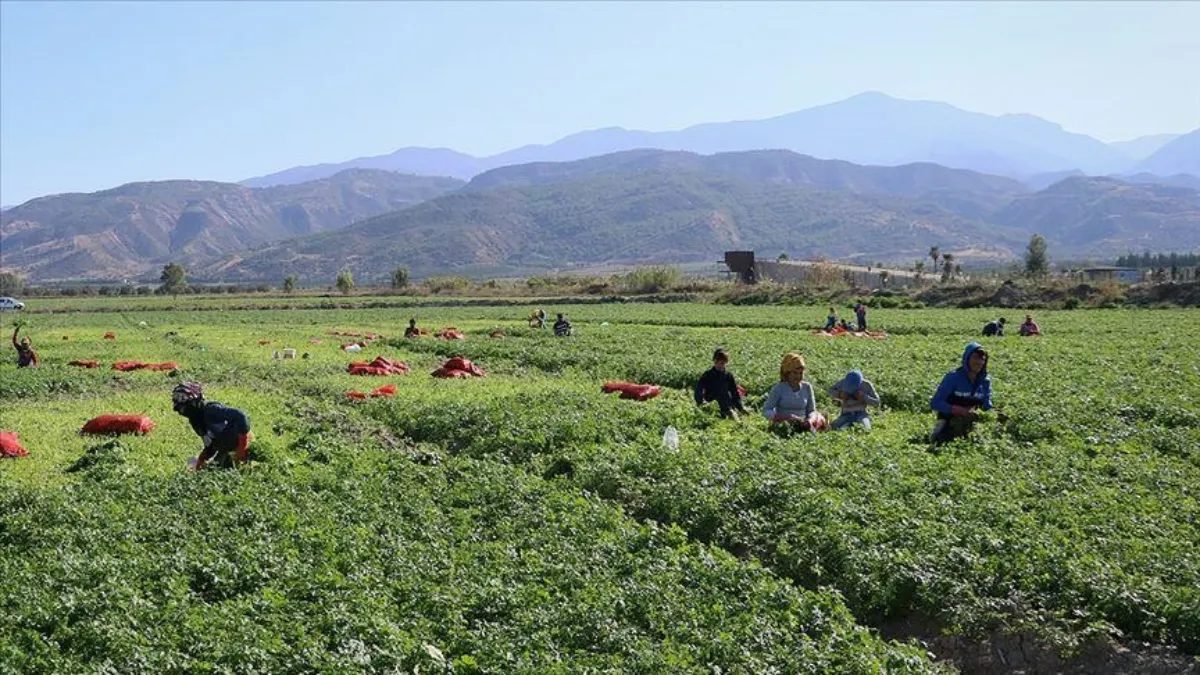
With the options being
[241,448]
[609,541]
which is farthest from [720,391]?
[241,448]

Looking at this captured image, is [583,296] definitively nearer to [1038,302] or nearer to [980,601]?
[1038,302]

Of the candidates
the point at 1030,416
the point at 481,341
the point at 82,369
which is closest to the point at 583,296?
the point at 481,341

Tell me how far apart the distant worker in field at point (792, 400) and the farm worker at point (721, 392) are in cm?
161

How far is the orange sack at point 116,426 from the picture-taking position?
20219 millimetres

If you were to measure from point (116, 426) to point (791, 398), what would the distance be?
45.0ft

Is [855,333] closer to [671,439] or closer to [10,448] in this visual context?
[671,439]

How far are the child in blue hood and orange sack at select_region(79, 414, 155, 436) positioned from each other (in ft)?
51.0

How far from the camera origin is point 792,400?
18.0 metres

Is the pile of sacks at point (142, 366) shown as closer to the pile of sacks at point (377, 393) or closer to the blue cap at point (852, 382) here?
the pile of sacks at point (377, 393)

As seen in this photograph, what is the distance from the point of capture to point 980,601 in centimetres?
962

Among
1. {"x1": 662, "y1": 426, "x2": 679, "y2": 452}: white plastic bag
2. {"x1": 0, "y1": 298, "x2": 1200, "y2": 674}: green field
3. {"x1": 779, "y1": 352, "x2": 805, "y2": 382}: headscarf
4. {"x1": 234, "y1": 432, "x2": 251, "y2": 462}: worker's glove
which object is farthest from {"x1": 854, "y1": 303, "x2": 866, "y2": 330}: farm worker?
{"x1": 234, "y1": 432, "x2": 251, "y2": 462}: worker's glove

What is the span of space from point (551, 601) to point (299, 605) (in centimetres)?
254

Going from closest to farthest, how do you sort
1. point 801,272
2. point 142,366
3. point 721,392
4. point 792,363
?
1. point 792,363
2. point 721,392
3. point 142,366
4. point 801,272

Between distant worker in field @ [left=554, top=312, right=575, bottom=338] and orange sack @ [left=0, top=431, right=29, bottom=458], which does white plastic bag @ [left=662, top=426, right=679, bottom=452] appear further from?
distant worker in field @ [left=554, top=312, right=575, bottom=338]
